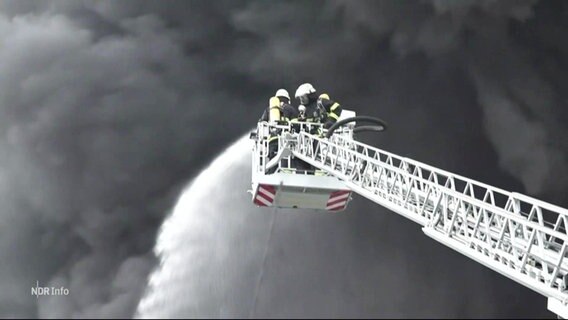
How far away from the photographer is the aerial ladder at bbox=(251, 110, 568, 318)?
7.75 m

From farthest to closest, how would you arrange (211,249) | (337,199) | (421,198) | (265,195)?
1. (211,249)
2. (337,199)
3. (265,195)
4. (421,198)

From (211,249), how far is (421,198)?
8295mm

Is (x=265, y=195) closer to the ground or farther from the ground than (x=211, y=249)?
farther from the ground

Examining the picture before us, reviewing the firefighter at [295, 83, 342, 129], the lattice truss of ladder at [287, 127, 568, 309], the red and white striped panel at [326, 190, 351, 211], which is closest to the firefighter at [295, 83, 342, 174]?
the firefighter at [295, 83, 342, 129]

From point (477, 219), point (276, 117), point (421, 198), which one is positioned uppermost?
point (276, 117)

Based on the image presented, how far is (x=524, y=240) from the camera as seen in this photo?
798 cm

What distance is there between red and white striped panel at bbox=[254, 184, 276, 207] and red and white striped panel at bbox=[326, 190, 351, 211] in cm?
114

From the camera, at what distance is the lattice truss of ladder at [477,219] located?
764cm

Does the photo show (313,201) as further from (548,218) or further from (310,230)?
(548,218)

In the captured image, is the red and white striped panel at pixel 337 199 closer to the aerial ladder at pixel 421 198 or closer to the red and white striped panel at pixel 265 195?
the aerial ladder at pixel 421 198

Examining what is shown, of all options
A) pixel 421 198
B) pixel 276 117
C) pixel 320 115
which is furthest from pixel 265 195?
pixel 421 198

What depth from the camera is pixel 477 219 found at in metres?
8.52

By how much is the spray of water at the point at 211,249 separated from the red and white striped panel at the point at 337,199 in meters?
2.95

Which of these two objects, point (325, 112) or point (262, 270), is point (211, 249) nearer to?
point (262, 270)
